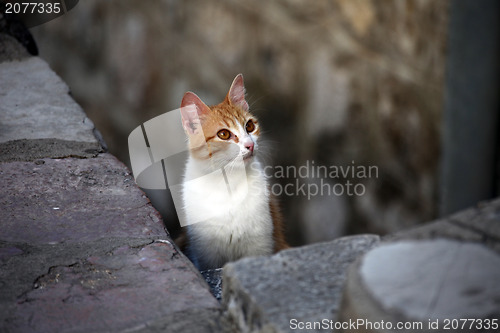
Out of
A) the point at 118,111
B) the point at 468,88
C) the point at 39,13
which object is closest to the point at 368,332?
the point at 468,88

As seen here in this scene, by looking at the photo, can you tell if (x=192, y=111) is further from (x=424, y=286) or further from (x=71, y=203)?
(x=424, y=286)

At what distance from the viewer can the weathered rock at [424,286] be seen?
0.75 m

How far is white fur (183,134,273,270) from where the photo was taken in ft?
7.16

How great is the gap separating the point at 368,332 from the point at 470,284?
0.52 feet

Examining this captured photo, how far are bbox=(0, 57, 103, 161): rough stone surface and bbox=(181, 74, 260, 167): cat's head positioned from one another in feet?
1.39

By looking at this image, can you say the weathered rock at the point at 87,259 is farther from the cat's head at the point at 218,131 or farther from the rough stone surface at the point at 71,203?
the cat's head at the point at 218,131

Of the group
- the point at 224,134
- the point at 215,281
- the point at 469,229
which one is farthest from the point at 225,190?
the point at 469,229

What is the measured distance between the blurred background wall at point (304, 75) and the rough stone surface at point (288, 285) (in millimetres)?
1456

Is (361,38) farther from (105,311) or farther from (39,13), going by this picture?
(39,13)

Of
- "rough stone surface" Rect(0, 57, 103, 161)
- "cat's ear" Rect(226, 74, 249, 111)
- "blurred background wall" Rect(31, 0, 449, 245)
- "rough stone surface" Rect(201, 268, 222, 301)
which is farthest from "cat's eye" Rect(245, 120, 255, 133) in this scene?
"rough stone surface" Rect(201, 268, 222, 301)

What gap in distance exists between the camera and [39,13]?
3672 millimetres

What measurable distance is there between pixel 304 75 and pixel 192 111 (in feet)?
2.89

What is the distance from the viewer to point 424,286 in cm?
78

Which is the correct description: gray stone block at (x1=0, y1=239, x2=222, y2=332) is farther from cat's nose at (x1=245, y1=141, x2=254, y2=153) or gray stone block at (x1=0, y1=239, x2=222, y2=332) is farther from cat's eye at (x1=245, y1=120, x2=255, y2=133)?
cat's eye at (x1=245, y1=120, x2=255, y2=133)
